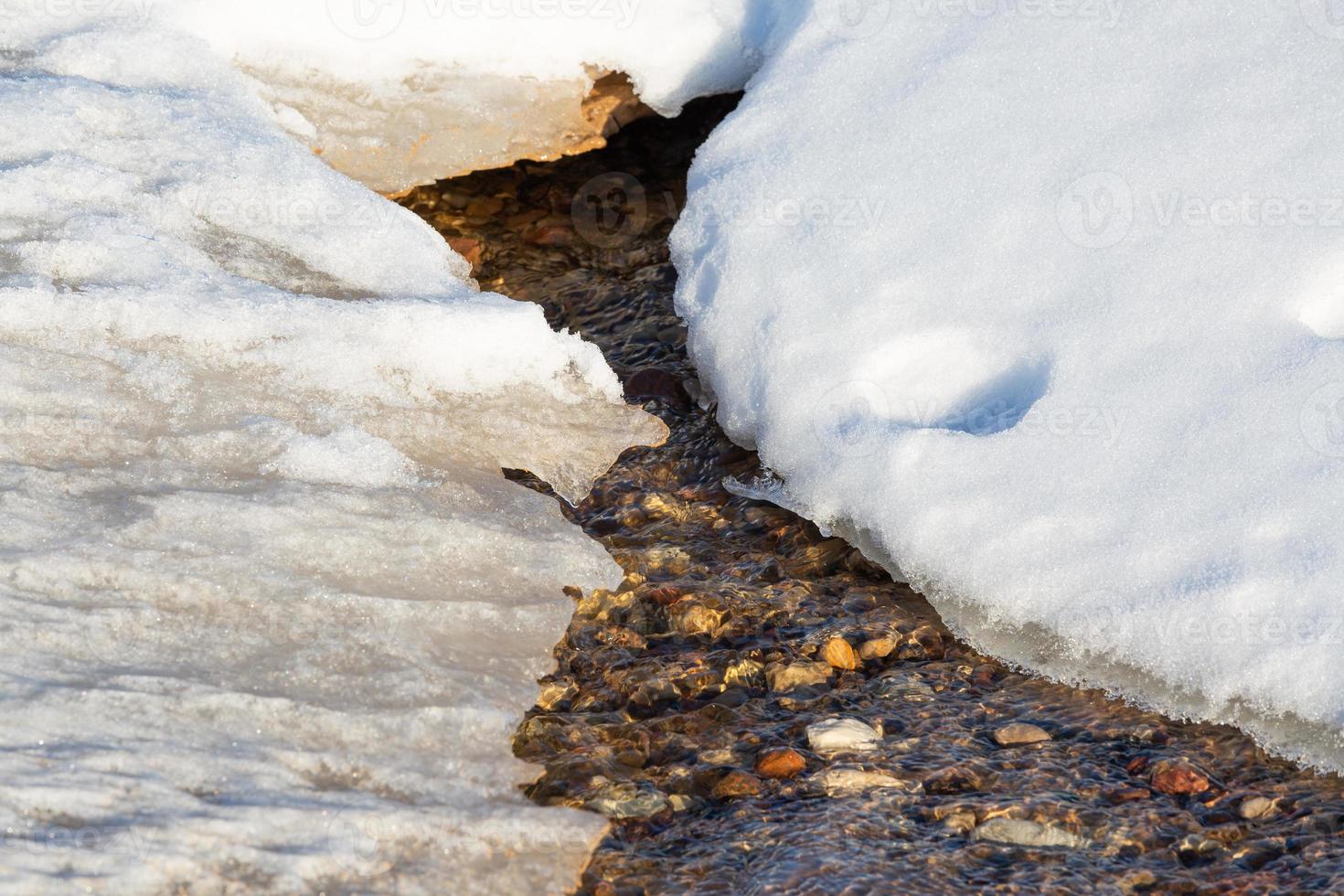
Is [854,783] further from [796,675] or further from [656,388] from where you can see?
[656,388]

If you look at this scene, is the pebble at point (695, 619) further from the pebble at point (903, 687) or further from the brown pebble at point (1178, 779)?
the brown pebble at point (1178, 779)

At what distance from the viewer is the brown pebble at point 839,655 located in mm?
3332

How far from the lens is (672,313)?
15.3 ft

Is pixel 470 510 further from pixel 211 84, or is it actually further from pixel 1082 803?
pixel 211 84

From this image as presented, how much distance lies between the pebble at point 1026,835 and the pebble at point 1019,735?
0.85 feet

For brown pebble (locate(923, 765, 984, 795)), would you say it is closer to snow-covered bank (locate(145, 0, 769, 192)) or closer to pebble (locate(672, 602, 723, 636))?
pebble (locate(672, 602, 723, 636))

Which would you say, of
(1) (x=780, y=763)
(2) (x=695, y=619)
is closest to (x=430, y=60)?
(2) (x=695, y=619)

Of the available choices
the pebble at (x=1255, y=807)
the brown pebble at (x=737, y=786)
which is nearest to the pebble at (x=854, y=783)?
the brown pebble at (x=737, y=786)

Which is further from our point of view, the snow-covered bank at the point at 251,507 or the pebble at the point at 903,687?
the pebble at the point at 903,687

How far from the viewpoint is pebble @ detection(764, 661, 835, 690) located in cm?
327

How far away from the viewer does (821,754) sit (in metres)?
3.04

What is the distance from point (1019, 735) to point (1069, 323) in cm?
123

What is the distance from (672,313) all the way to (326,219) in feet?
4.04

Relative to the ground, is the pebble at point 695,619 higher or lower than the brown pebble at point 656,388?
lower
